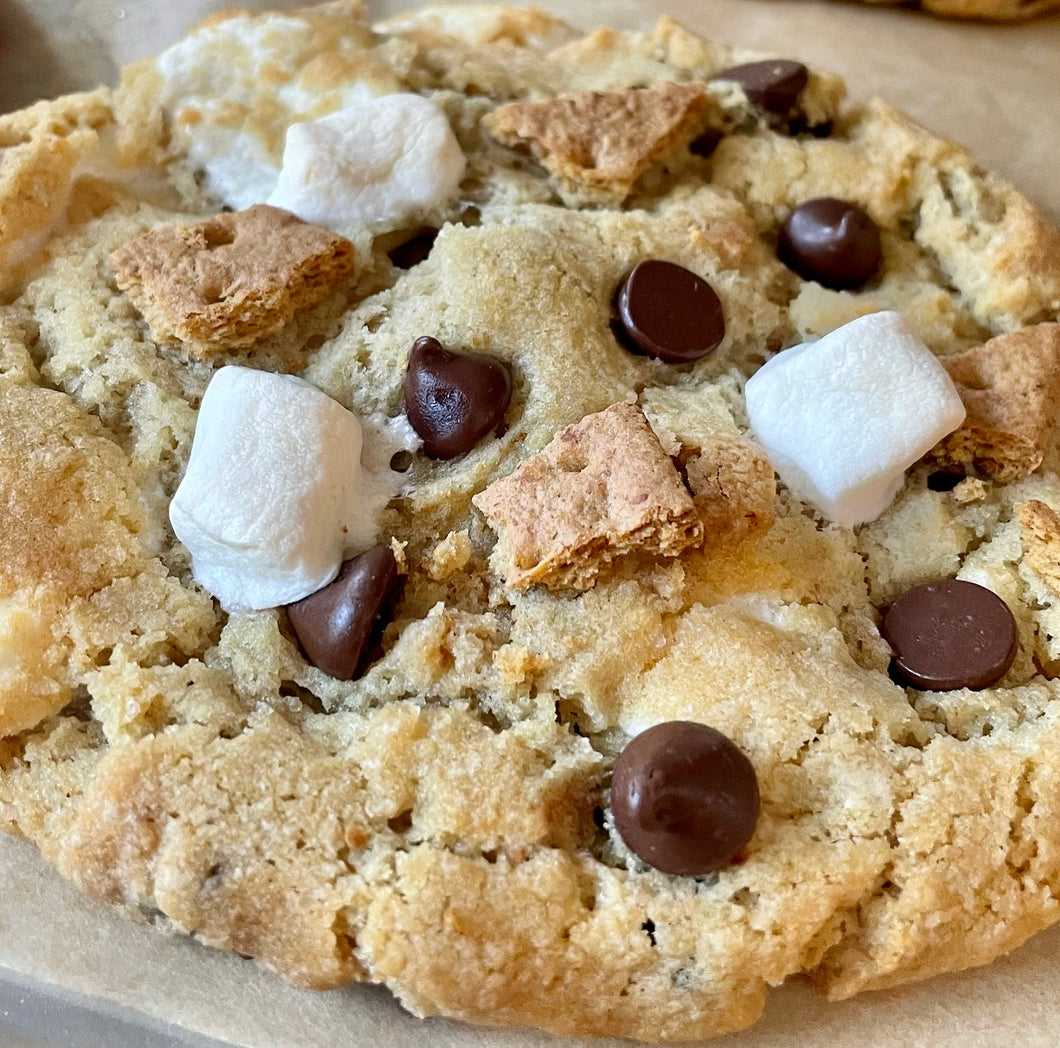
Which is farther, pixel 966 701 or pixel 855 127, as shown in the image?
pixel 855 127

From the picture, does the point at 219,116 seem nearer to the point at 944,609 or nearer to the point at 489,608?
the point at 489,608

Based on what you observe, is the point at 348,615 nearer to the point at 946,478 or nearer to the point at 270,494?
the point at 270,494

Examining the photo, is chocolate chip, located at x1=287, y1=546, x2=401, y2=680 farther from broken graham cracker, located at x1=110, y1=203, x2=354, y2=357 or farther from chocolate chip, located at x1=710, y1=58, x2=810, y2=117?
chocolate chip, located at x1=710, y1=58, x2=810, y2=117

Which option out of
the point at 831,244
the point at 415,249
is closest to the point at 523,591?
the point at 415,249

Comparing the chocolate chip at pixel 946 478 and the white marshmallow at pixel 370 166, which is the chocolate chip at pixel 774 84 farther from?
the chocolate chip at pixel 946 478

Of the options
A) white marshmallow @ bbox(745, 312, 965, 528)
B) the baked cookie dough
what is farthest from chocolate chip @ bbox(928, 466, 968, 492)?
the baked cookie dough

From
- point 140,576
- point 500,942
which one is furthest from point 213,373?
point 500,942
